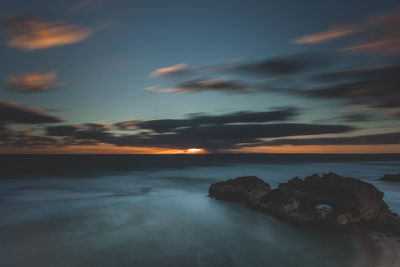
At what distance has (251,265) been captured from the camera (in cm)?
919

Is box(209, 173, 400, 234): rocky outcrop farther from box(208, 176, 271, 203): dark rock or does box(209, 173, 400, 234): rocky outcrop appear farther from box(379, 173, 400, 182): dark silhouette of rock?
box(379, 173, 400, 182): dark silhouette of rock

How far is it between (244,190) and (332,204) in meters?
7.14

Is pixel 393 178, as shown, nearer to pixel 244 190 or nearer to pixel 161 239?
pixel 244 190

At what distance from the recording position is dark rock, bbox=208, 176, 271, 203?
60.8 ft

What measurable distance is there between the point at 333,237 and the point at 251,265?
16.5 ft

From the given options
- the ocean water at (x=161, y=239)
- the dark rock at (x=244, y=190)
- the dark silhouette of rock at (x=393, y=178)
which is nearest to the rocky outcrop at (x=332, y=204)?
the ocean water at (x=161, y=239)

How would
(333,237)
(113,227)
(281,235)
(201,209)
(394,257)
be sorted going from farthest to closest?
(201,209), (113,227), (281,235), (333,237), (394,257)

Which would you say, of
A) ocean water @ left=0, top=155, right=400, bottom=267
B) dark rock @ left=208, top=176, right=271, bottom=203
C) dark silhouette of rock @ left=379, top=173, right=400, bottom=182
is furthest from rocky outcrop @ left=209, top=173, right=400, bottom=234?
dark silhouette of rock @ left=379, top=173, right=400, bottom=182

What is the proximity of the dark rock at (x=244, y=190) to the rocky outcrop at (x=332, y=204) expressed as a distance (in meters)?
1.32

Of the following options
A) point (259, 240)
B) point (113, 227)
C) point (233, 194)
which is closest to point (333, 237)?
point (259, 240)

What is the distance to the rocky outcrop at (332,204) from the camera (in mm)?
12430

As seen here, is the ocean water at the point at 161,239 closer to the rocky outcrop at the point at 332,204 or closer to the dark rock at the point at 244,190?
the rocky outcrop at the point at 332,204

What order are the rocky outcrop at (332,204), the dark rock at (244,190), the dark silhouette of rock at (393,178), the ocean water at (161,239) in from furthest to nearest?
1. the dark silhouette of rock at (393,178)
2. the dark rock at (244,190)
3. the rocky outcrop at (332,204)
4. the ocean water at (161,239)

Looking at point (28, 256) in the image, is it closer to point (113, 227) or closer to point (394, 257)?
point (113, 227)
